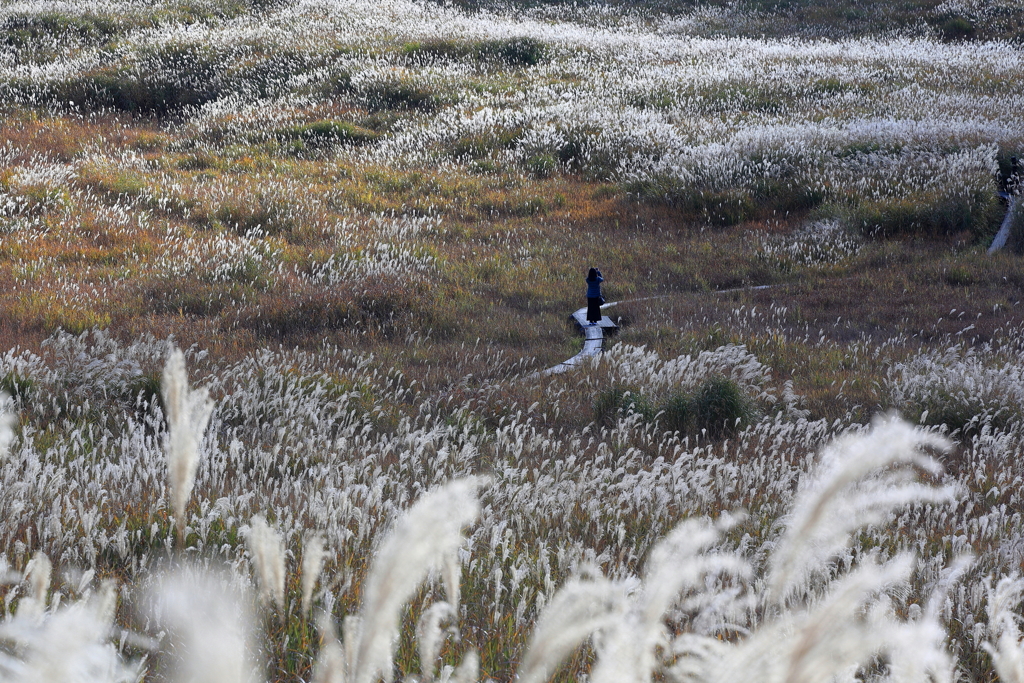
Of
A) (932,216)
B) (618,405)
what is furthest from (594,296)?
(932,216)

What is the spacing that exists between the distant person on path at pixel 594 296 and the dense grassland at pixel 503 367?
288mm

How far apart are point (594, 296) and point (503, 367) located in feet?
4.93

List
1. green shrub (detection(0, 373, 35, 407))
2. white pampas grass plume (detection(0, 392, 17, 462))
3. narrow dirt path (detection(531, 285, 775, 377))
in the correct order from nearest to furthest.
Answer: white pampas grass plume (detection(0, 392, 17, 462)) < green shrub (detection(0, 373, 35, 407)) < narrow dirt path (detection(531, 285, 775, 377))

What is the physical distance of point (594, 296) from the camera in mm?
8258

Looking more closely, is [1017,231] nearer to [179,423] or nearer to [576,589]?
[576,589]

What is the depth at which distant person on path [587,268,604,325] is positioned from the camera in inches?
321

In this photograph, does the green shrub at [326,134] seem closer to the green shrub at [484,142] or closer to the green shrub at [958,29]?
the green shrub at [484,142]

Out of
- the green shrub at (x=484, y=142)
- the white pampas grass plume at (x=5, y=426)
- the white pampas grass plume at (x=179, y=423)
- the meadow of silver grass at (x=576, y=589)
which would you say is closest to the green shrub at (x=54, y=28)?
the green shrub at (x=484, y=142)

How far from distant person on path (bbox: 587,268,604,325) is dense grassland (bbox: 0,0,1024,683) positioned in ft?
0.94

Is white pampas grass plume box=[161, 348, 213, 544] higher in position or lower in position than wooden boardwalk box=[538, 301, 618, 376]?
higher

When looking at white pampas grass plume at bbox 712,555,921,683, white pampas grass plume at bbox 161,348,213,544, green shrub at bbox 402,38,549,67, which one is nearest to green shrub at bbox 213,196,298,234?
white pampas grass plume at bbox 161,348,213,544

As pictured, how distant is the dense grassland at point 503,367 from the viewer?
57.3 inches

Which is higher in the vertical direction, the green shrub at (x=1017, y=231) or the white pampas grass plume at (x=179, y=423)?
the white pampas grass plume at (x=179, y=423)

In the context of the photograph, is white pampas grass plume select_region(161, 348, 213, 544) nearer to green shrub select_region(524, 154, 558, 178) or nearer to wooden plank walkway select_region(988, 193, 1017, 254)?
wooden plank walkway select_region(988, 193, 1017, 254)
